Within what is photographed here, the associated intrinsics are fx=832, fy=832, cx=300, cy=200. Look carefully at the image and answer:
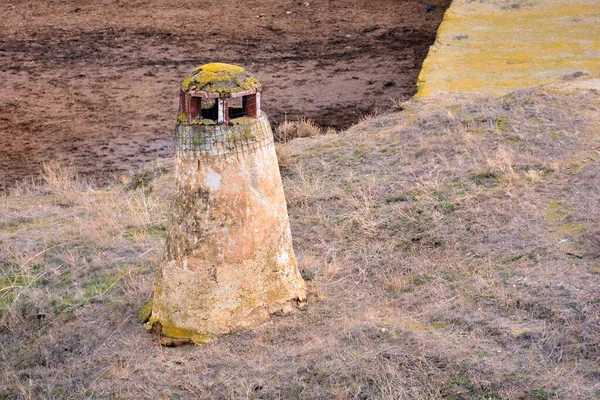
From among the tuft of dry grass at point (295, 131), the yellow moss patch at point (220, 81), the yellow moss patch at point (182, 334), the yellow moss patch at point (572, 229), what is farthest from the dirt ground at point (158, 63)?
the yellow moss patch at point (572, 229)

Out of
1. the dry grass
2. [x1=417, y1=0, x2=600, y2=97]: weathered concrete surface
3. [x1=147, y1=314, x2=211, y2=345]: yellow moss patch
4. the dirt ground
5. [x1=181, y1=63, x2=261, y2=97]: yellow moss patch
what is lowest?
the dirt ground

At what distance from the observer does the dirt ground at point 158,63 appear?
11.5 metres

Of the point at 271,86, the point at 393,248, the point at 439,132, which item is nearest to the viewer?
the point at 393,248

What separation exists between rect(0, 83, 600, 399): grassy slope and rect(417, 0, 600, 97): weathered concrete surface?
158cm

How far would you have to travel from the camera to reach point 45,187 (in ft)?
31.3

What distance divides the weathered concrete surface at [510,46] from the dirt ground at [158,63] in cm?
113

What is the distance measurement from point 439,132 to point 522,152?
3.49 ft

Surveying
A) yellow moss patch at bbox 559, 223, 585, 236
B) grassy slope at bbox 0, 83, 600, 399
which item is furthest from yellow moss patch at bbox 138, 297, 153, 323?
yellow moss patch at bbox 559, 223, 585, 236

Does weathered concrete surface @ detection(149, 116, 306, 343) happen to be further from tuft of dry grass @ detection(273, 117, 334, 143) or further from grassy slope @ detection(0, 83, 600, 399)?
tuft of dry grass @ detection(273, 117, 334, 143)

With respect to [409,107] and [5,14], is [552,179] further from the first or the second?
[5,14]

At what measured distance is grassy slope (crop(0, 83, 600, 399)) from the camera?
474cm

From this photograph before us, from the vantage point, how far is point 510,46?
11961 millimetres

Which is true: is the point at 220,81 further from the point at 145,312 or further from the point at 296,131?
the point at 296,131

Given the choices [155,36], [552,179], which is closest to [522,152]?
[552,179]
